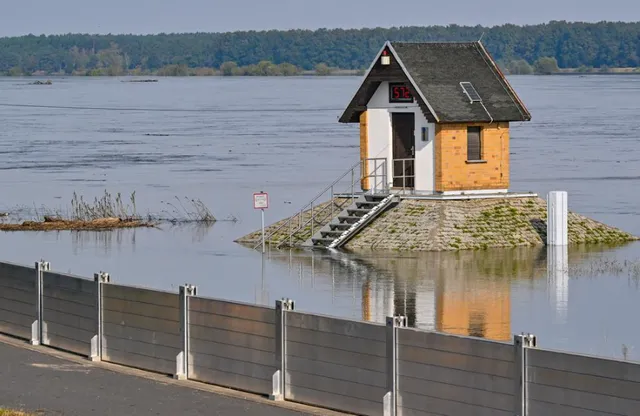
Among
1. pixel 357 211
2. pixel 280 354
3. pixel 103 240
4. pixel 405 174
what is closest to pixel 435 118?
pixel 405 174

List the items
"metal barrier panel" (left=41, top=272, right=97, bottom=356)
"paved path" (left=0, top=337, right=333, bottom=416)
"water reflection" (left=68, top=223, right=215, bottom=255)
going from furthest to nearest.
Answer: "water reflection" (left=68, top=223, right=215, bottom=255) < "metal barrier panel" (left=41, top=272, right=97, bottom=356) < "paved path" (left=0, top=337, right=333, bottom=416)

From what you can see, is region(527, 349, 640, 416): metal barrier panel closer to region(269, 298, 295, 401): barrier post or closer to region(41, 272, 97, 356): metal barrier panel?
region(269, 298, 295, 401): barrier post

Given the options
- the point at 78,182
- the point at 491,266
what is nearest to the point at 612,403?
the point at 491,266

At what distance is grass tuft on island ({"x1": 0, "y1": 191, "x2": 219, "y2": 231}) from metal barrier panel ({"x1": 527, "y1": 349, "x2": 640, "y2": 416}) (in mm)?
38489

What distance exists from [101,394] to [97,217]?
36.9 metres

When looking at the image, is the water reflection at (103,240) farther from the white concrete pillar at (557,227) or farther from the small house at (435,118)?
the white concrete pillar at (557,227)

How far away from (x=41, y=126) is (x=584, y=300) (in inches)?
4485

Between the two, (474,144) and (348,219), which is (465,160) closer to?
(474,144)

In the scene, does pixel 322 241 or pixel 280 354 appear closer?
pixel 280 354

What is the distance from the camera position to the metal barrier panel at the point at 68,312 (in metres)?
21.2

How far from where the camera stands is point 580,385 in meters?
14.7

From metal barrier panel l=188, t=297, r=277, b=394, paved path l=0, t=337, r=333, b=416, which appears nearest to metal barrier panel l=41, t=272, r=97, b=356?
paved path l=0, t=337, r=333, b=416

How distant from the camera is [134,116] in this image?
167250 millimetres

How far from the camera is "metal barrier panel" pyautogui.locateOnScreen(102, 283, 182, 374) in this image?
64.0 ft
